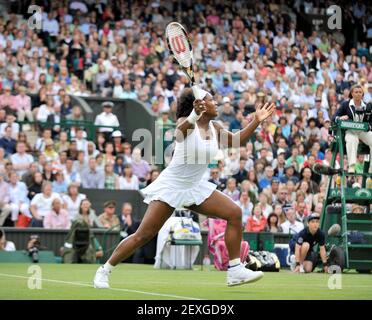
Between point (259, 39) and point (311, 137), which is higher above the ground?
point (259, 39)

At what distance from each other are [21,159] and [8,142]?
52cm

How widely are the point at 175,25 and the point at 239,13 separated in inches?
807

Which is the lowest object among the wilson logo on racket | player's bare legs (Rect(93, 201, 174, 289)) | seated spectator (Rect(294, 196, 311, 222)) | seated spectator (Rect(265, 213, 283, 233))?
seated spectator (Rect(265, 213, 283, 233))

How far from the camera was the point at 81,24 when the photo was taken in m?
27.2

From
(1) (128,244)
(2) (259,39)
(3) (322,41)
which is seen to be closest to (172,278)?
(1) (128,244)

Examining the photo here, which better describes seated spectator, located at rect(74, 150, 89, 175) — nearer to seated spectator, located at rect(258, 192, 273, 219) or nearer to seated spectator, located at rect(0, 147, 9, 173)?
seated spectator, located at rect(0, 147, 9, 173)

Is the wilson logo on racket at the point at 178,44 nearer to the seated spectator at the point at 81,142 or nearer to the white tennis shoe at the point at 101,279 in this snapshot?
the white tennis shoe at the point at 101,279

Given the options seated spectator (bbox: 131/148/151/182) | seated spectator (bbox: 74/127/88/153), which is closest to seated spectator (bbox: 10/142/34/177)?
seated spectator (bbox: 74/127/88/153)

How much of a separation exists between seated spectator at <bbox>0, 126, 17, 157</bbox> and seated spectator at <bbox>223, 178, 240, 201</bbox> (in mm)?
4546

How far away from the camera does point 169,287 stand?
38.1ft

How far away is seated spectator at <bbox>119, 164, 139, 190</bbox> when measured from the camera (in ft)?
72.4

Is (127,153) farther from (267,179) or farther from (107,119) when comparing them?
(267,179)

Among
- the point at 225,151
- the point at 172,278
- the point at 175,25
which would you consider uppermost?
the point at 175,25

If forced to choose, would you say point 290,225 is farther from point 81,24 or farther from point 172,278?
point 81,24
